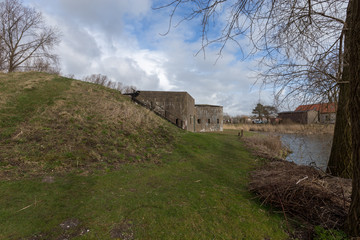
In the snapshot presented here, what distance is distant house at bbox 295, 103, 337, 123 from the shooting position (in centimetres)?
574

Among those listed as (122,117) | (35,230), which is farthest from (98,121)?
(35,230)

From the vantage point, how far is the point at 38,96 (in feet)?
32.0

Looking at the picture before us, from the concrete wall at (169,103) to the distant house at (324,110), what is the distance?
11562 mm

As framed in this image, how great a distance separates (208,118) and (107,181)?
20758 millimetres

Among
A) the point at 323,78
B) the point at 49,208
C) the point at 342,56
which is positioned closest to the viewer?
the point at 49,208

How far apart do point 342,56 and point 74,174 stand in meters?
7.10

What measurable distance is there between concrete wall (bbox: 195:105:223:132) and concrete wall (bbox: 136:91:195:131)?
238 inches

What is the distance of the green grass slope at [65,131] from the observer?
17.5ft

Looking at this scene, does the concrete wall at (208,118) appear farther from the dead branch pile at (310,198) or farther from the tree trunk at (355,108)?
the tree trunk at (355,108)

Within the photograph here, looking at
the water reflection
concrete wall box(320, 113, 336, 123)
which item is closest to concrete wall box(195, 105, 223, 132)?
the water reflection

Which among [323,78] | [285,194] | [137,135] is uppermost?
[323,78]

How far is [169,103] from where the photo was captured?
17141mm

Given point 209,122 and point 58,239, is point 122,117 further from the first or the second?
point 209,122

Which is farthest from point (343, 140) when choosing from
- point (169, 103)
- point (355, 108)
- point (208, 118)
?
point (208, 118)
